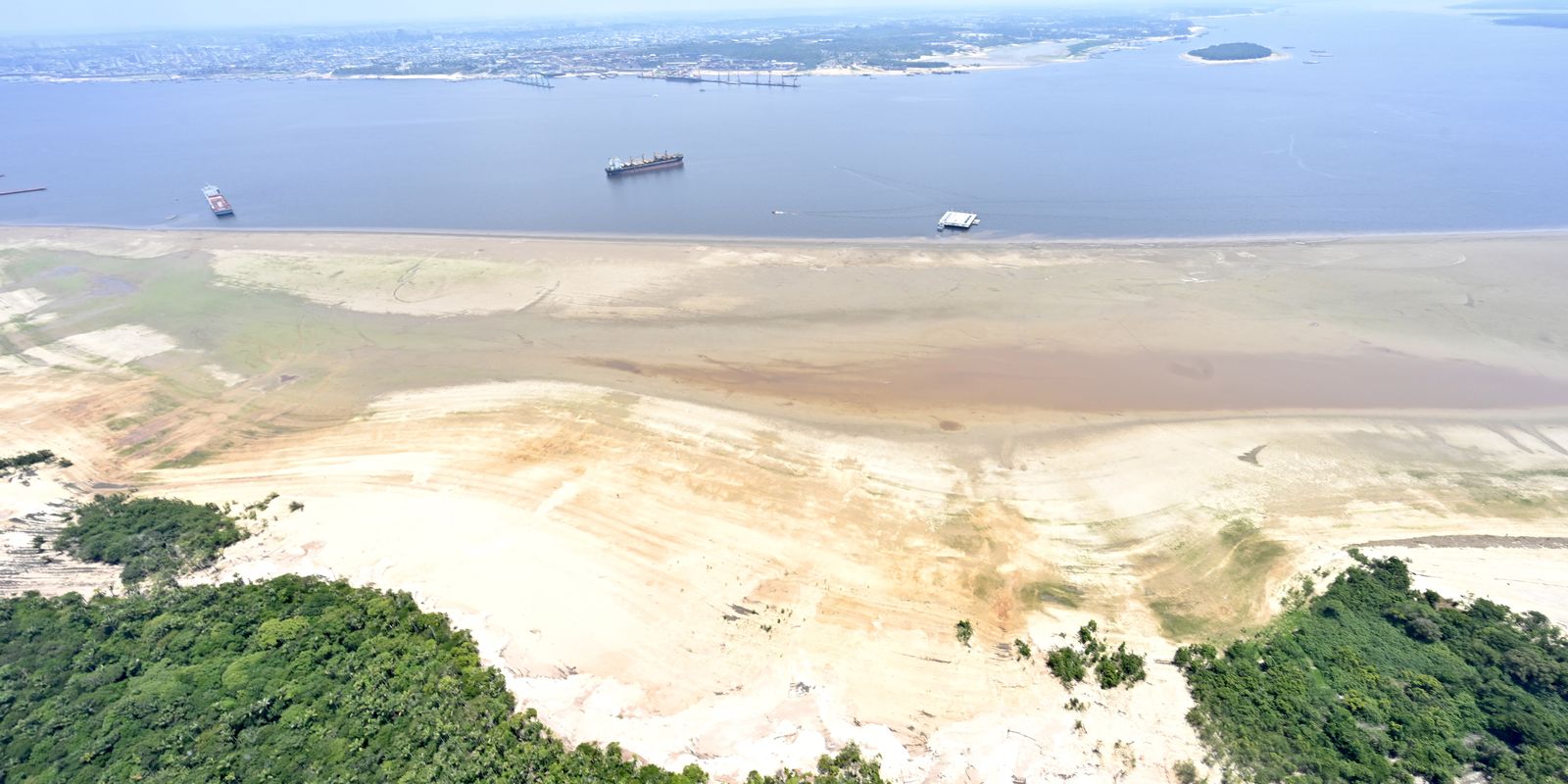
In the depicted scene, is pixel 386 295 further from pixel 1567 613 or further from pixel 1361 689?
pixel 1567 613

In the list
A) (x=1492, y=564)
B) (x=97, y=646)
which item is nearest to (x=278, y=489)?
(x=97, y=646)

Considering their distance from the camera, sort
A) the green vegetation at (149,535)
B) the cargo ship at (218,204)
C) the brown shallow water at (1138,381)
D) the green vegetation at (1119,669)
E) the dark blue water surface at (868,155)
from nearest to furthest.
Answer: the green vegetation at (1119,669) → the green vegetation at (149,535) → the brown shallow water at (1138,381) → the dark blue water surface at (868,155) → the cargo ship at (218,204)

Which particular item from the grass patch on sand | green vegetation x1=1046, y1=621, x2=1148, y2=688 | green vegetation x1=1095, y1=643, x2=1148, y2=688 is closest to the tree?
green vegetation x1=1046, y1=621, x2=1148, y2=688

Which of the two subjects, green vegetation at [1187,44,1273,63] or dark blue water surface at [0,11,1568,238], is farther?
green vegetation at [1187,44,1273,63]

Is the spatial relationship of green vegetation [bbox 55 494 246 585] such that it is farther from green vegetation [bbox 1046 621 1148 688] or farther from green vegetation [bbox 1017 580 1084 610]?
green vegetation [bbox 1046 621 1148 688]

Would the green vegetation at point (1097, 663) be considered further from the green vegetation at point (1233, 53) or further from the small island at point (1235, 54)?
the green vegetation at point (1233, 53)

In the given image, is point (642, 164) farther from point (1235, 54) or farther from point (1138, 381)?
point (1235, 54)

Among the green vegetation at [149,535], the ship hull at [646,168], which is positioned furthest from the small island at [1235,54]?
the green vegetation at [149,535]
